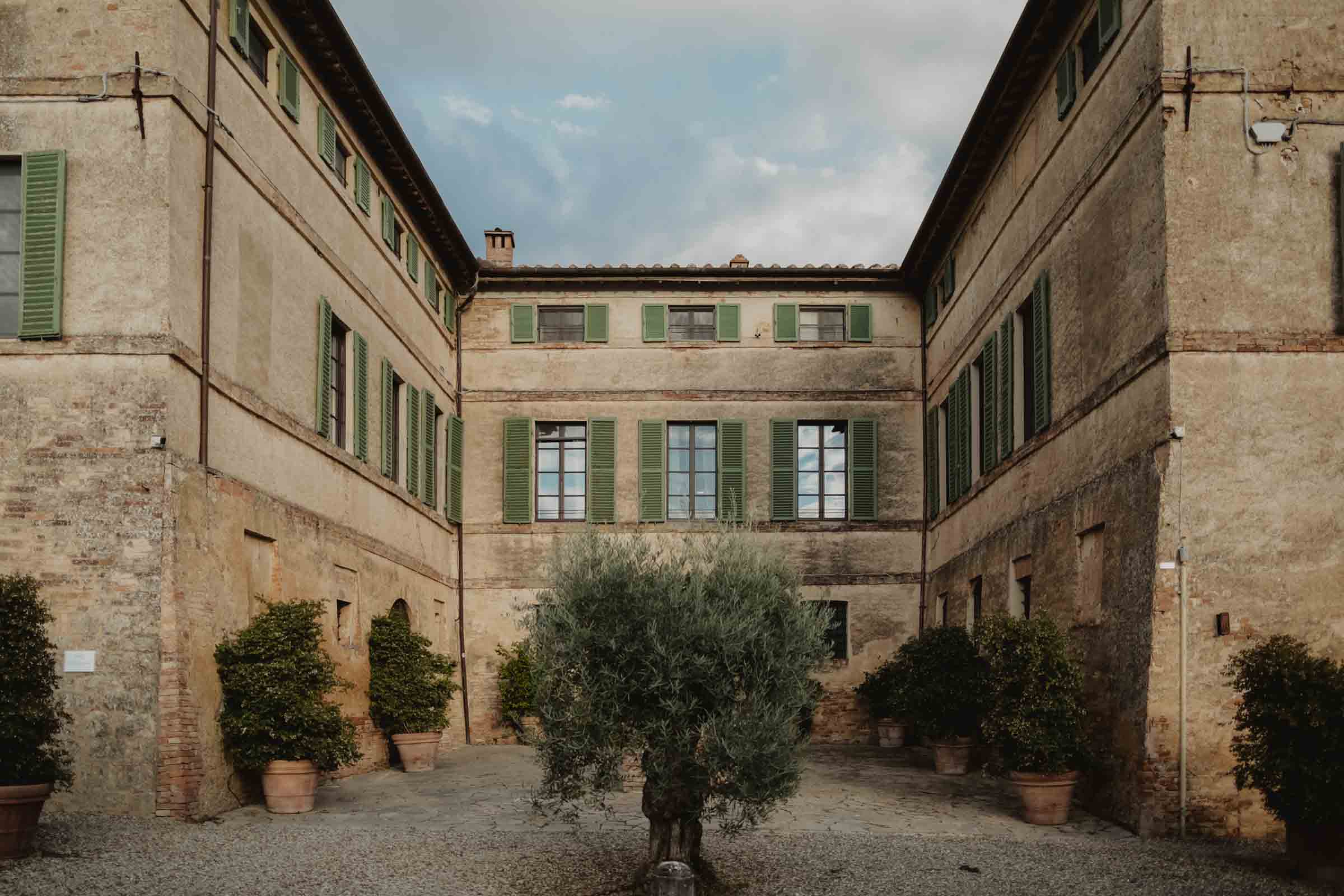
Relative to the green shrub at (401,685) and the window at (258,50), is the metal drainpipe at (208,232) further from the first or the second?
the green shrub at (401,685)

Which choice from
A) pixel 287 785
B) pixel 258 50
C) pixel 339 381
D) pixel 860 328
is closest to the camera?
pixel 287 785

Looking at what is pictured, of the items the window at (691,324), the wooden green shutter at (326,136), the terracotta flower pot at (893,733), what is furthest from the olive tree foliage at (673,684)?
the window at (691,324)

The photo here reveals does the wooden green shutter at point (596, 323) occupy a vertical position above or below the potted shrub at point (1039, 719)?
above

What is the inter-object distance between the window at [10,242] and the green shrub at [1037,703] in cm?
907

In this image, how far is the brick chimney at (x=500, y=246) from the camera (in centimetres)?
2403

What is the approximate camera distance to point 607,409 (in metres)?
22.6

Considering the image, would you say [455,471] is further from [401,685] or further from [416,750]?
[416,750]

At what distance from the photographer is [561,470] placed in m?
22.7

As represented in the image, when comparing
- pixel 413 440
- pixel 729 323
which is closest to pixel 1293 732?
pixel 413 440

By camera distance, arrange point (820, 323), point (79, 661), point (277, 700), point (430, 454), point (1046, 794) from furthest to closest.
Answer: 1. point (820, 323)
2. point (430, 454)
3. point (277, 700)
4. point (1046, 794)
5. point (79, 661)

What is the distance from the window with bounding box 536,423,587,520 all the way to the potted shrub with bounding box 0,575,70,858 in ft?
44.5

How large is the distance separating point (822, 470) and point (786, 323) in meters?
2.68

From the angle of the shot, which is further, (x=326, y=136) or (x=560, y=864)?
(x=326, y=136)

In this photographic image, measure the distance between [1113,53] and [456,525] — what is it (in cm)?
1373
